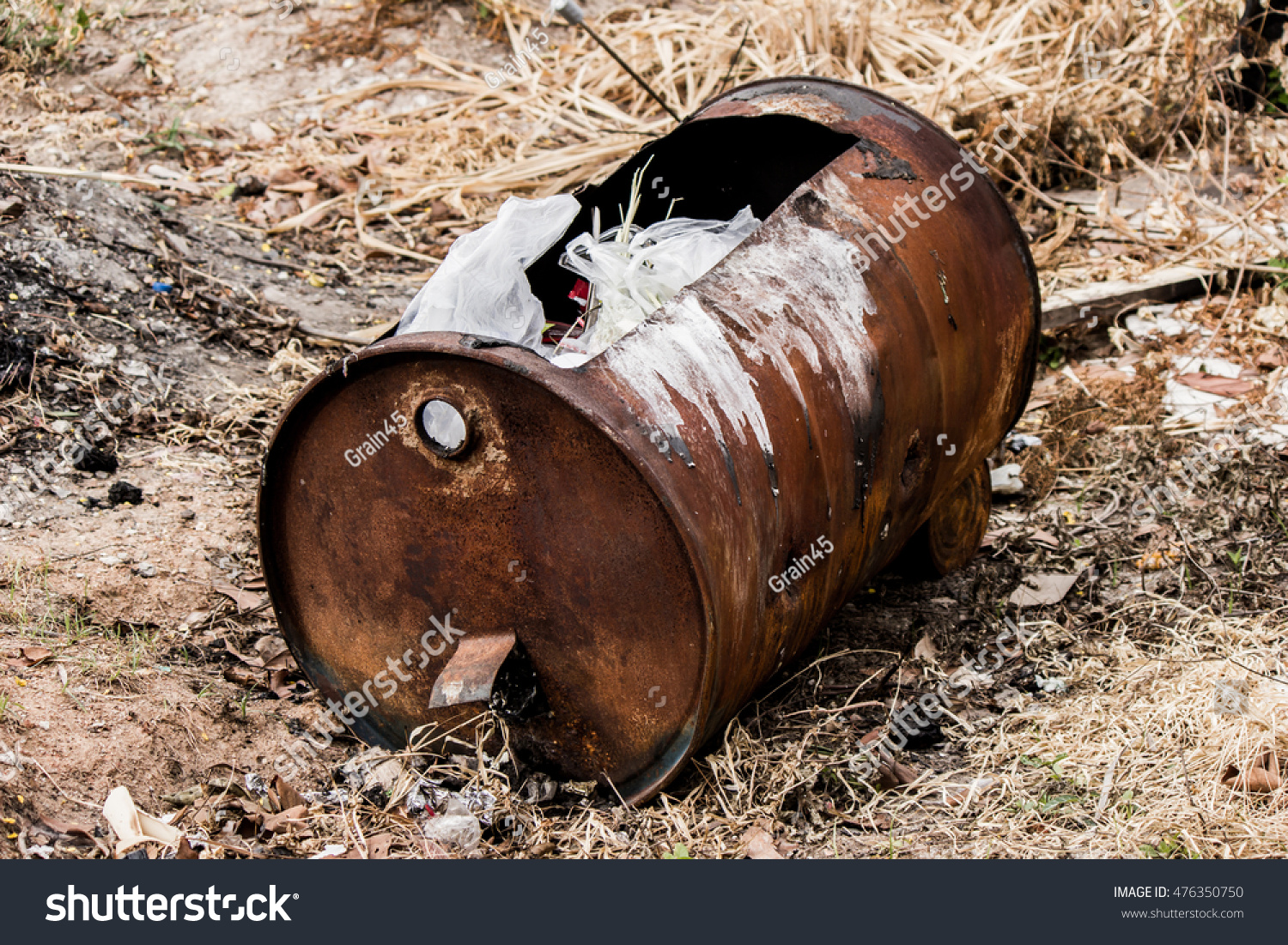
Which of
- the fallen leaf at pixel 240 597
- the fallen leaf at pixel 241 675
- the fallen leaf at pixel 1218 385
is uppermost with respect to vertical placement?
the fallen leaf at pixel 1218 385

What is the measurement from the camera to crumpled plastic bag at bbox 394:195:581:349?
257 cm

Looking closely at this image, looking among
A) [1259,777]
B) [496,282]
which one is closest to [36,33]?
[496,282]

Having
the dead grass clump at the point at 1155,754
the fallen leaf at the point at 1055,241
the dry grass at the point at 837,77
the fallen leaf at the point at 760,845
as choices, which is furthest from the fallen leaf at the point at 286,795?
the fallen leaf at the point at 1055,241

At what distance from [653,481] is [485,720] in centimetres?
83

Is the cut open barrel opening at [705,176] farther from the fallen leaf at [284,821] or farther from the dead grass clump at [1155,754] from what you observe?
the dead grass clump at [1155,754]

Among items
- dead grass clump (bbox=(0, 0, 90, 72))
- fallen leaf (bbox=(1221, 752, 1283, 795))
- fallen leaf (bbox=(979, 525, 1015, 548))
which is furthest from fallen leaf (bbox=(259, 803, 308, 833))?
dead grass clump (bbox=(0, 0, 90, 72))

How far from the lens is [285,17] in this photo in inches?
294

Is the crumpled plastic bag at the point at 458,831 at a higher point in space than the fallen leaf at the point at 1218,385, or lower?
lower

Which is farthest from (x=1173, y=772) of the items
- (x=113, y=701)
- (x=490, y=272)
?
(x=113, y=701)

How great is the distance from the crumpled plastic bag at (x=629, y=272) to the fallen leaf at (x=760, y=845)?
1.12m

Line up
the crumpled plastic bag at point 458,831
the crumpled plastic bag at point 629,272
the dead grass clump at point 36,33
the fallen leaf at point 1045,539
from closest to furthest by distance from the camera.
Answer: the crumpled plastic bag at point 458,831 → the crumpled plastic bag at point 629,272 → the fallen leaf at point 1045,539 → the dead grass clump at point 36,33

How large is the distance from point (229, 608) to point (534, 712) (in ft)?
3.88

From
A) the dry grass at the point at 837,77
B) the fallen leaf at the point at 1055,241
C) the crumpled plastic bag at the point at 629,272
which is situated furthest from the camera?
the dry grass at the point at 837,77

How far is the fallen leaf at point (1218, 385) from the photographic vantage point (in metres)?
4.24
